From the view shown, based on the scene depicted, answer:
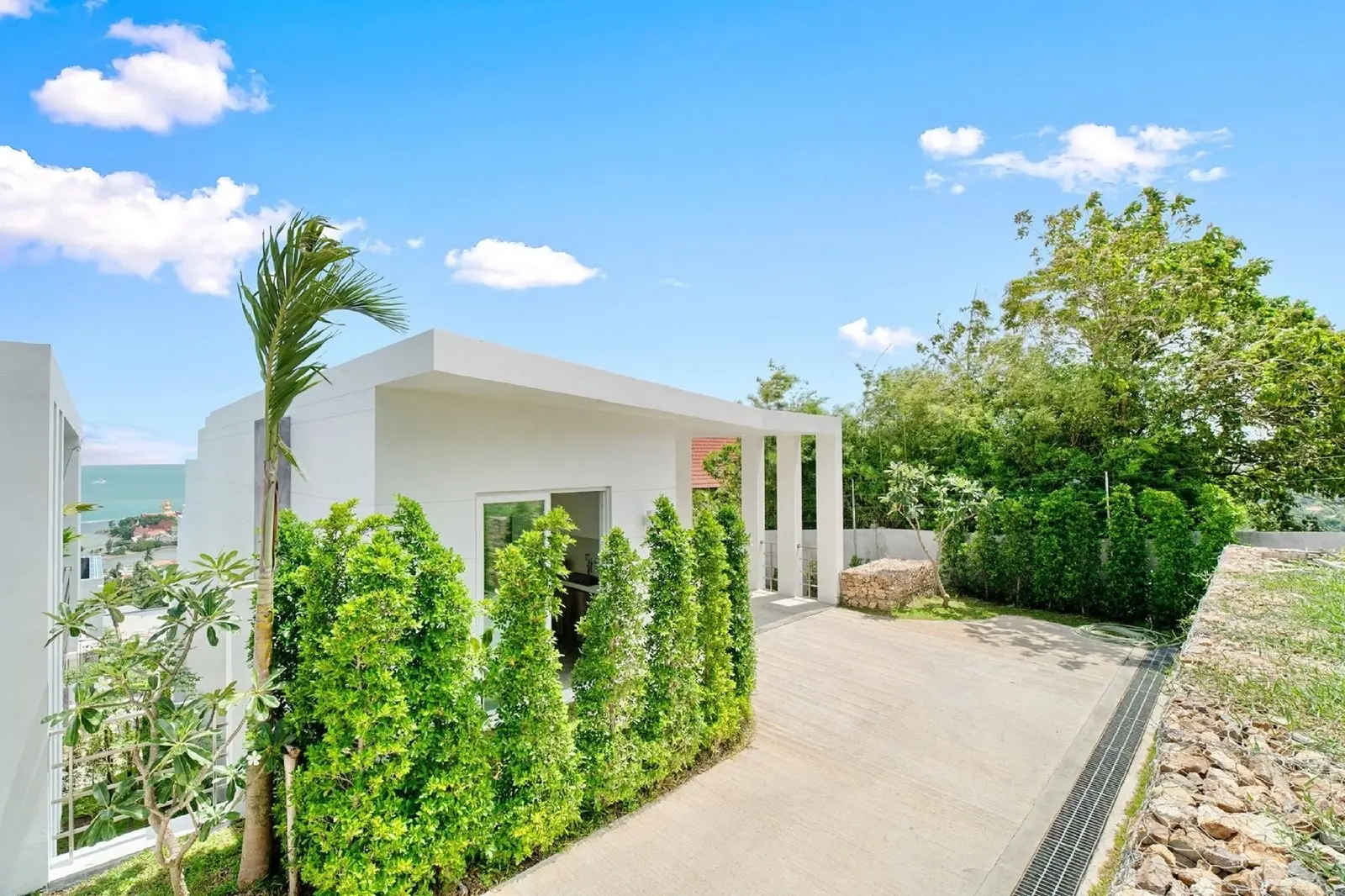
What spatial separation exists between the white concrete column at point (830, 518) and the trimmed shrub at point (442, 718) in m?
10.4

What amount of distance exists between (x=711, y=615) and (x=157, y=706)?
15.0 ft

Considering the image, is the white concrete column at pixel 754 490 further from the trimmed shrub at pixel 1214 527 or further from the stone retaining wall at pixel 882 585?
the trimmed shrub at pixel 1214 527

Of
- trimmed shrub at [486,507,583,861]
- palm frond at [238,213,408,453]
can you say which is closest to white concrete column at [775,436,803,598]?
trimmed shrub at [486,507,583,861]

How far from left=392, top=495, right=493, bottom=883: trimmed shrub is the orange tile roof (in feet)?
45.6

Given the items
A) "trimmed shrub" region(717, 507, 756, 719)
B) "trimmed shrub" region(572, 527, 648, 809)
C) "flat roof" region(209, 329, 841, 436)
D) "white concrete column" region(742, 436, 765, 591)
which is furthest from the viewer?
"white concrete column" region(742, 436, 765, 591)

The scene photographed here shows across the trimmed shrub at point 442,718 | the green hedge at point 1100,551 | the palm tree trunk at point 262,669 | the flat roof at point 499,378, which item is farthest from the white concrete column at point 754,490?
the palm tree trunk at point 262,669

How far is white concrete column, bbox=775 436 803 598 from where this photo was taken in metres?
13.9

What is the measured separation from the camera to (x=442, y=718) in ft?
14.0

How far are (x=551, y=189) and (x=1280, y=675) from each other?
13.6m

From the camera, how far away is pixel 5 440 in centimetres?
412

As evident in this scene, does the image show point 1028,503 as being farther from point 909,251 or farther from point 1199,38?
point 1199,38

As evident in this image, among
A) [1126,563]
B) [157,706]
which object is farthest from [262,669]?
[1126,563]

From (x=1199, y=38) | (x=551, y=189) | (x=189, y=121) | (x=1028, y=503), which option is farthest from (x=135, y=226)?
(x=1028, y=503)

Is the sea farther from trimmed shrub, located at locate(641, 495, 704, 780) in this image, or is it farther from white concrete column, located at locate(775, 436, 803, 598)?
white concrete column, located at locate(775, 436, 803, 598)
